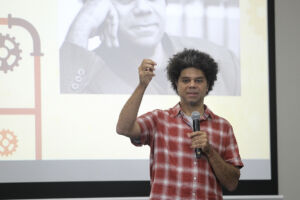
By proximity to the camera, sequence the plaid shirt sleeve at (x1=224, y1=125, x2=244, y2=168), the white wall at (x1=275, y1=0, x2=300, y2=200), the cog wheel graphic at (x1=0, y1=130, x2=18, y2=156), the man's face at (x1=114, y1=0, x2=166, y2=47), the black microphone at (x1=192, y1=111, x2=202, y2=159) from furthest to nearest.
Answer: the white wall at (x1=275, y1=0, x2=300, y2=200) < the man's face at (x1=114, y1=0, x2=166, y2=47) < the cog wheel graphic at (x1=0, y1=130, x2=18, y2=156) < the plaid shirt sleeve at (x1=224, y1=125, x2=244, y2=168) < the black microphone at (x1=192, y1=111, x2=202, y2=159)

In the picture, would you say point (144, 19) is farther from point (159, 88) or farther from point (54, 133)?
point (54, 133)

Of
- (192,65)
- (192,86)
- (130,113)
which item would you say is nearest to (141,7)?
(192,65)

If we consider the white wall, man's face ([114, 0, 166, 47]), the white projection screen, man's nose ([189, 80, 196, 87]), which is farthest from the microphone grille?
the white wall

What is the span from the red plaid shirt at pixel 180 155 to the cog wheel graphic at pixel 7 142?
1447 millimetres

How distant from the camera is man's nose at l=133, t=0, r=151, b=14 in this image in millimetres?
2869

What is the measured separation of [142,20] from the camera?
9.43 ft

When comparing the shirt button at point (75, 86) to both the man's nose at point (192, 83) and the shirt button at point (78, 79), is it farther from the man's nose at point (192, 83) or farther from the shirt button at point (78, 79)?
the man's nose at point (192, 83)

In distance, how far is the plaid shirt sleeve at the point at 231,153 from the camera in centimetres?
159

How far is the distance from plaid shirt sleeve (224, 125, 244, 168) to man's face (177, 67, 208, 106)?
20cm

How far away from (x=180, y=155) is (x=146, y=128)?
7.0 inches

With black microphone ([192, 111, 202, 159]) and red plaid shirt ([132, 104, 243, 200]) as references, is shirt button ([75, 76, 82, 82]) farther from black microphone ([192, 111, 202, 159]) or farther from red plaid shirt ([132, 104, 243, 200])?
black microphone ([192, 111, 202, 159])

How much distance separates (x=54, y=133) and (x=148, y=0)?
1.21 metres

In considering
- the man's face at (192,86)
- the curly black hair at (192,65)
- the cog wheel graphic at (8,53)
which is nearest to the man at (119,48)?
the cog wheel graphic at (8,53)

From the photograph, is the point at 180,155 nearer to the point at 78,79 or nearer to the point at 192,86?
the point at 192,86
